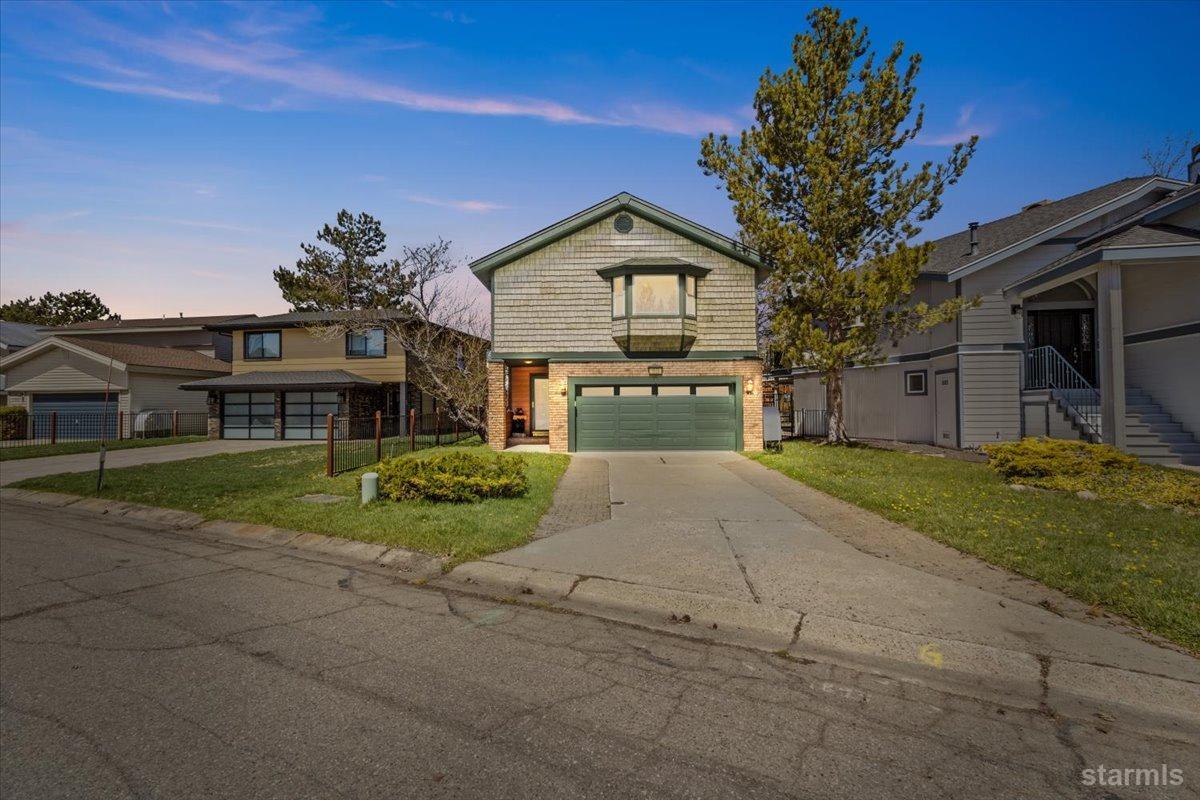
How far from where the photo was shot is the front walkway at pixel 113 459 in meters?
15.0

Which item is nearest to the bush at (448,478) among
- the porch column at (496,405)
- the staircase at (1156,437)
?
the porch column at (496,405)

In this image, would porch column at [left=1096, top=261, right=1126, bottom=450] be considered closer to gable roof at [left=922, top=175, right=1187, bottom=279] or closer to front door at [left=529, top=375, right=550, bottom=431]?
gable roof at [left=922, top=175, right=1187, bottom=279]

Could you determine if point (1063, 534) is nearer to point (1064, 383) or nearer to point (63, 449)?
point (1064, 383)

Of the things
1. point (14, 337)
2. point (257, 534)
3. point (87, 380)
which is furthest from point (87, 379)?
point (257, 534)

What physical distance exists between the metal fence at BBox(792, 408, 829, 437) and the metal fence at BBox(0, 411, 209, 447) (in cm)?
2934

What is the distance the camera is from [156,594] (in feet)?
18.2

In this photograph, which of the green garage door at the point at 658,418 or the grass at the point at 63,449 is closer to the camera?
the green garage door at the point at 658,418

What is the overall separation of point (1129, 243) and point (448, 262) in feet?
64.6

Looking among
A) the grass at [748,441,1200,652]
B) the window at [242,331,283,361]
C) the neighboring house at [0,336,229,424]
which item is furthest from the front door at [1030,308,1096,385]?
the neighboring house at [0,336,229,424]

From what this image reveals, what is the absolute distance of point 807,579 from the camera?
18.8ft

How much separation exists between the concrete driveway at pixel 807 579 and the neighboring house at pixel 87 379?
1143 inches

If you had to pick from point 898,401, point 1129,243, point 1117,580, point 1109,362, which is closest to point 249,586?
point 1117,580

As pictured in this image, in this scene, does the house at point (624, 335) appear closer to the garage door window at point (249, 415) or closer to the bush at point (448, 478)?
the bush at point (448, 478)

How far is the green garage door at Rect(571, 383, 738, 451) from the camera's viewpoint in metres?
18.6
